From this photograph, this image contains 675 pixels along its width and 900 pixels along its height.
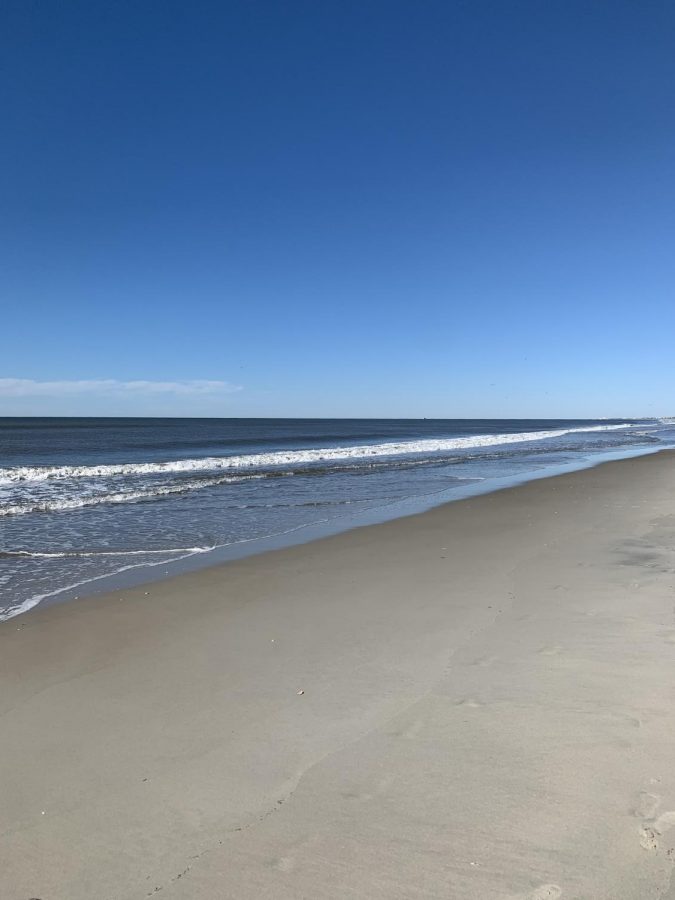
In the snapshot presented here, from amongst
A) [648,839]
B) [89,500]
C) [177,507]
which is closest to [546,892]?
[648,839]

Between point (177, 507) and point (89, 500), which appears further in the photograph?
point (89, 500)

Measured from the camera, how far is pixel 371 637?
5.09 metres

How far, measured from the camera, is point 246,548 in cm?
955

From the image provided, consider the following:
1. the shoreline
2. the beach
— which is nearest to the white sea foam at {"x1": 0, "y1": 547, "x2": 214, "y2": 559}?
the shoreline

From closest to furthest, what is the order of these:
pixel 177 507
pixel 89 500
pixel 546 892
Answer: pixel 546 892, pixel 177 507, pixel 89 500

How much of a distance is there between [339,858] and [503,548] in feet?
23.4

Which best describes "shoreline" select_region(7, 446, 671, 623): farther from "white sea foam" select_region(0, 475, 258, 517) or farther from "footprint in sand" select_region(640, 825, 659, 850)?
"white sea foam" select_region(0, 475, 258, 517)

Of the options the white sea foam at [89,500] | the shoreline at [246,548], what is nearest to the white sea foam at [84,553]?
the shoreline at [246,548]

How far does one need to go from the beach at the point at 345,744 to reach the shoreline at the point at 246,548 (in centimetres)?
63

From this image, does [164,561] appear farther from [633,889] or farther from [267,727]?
[633,889]

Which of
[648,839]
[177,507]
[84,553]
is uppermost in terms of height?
[648,839]

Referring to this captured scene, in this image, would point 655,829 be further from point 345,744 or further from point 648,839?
point 345,744

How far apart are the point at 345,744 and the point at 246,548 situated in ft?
21.2

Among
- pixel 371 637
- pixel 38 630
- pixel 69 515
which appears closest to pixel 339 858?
pixel 371 637
